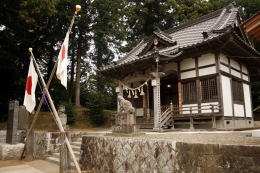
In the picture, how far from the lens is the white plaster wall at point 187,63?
1405 centimetres

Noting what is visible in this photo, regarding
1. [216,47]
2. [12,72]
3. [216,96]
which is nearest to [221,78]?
[216,96]

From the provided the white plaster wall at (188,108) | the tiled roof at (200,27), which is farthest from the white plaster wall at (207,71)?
the white plaster wall at (188,108)

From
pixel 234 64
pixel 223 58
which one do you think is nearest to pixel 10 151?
pixel 223 58

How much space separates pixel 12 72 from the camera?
Answer: 20.0 meters

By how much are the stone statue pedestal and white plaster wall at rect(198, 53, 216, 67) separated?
24.2 ft

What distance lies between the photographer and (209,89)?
1316 centimetres

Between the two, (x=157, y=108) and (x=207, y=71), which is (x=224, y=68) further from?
(x=157, y=108)

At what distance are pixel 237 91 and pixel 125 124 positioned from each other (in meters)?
10.3

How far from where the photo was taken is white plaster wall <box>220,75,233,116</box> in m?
12.8

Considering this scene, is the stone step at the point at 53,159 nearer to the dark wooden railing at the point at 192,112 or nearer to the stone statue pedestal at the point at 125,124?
the stone statue pedestal at the point at 125,124

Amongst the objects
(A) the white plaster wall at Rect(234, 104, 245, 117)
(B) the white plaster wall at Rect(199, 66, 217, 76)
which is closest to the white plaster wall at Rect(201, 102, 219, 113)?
(B) the white plaster wall at Rect(199, 66, 217, 76)

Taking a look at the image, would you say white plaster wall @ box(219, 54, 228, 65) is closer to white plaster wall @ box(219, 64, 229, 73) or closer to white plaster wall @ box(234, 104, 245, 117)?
white plaster wall @ box(219, 64, 229, 73)

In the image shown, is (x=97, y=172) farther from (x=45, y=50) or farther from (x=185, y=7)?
(x=185, y=7)

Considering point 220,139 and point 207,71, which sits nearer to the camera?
point 220,139
